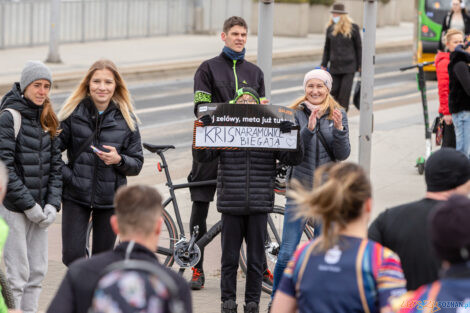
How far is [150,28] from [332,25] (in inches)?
623

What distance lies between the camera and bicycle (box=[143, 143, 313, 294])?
7.94 meters

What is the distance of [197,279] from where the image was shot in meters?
8.06

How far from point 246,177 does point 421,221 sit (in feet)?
8.88

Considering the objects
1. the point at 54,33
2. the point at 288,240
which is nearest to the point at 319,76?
the point at 288,240

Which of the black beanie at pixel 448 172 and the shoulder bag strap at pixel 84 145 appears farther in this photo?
the shoulder bag strap at pixel 84 145

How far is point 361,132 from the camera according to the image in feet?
30.3

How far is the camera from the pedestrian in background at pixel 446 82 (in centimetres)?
1091

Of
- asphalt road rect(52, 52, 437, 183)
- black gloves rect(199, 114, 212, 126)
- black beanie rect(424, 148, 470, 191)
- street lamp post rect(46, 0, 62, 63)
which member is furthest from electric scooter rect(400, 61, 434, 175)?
street lamp post rect(46, 0, 62, 63)

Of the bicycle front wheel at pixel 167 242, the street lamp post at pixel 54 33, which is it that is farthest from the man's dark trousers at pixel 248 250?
the street lamp post at pixel 54 33

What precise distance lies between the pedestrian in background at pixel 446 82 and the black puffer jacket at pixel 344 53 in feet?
14.6

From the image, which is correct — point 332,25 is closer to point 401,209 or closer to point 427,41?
point 427,41

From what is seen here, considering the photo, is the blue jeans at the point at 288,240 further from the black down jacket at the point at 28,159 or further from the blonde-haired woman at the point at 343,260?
the blonde-haired woman at the point at 343,260

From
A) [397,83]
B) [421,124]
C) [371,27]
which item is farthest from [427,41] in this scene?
[371,27]

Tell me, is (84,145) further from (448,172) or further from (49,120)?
(448,172)
